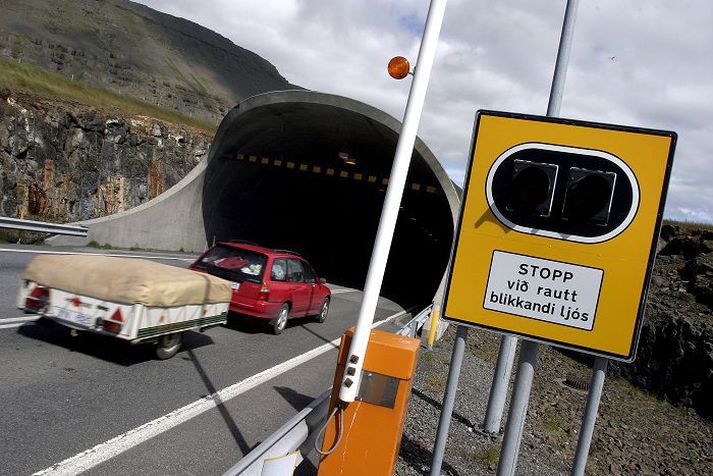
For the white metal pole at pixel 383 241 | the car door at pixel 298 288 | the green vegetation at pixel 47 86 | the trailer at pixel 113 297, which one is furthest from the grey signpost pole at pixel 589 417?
the green vegetation at pixel 47 86

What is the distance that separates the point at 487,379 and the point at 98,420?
940 centimetres

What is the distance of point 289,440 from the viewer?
4805 mm

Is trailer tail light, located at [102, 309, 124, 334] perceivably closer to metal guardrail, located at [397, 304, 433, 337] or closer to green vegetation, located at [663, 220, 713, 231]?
metal guardrail, located at [397, 304, 433, 337]

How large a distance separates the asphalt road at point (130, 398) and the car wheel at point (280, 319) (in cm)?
120

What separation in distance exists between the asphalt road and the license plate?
1.73 ft

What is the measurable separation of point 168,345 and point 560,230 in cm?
653

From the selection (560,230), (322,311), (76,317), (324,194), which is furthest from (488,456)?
(324,194)

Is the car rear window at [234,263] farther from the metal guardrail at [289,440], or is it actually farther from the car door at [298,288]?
the metal guardrail at [289,440]

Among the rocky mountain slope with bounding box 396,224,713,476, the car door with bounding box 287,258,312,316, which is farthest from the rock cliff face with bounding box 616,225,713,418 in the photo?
the car door with bounding box 287,258,312,316

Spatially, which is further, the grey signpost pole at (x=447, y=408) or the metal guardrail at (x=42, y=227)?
the metal guardrail at (x=42, y=227)

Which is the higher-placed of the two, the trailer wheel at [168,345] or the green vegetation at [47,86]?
the green vegetation at [47,86]

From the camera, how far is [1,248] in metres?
16.4

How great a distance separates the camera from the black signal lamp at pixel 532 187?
4094 mm

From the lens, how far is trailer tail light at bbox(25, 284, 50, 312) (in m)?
8.02
